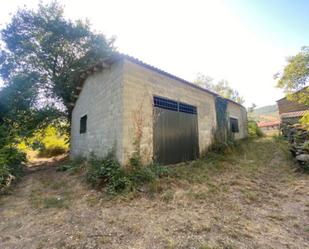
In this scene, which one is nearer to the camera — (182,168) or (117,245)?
(117,245)

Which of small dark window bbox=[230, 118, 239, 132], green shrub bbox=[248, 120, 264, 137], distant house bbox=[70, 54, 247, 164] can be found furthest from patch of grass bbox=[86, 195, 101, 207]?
green shrub bbox=[248, 120, 264, 137]

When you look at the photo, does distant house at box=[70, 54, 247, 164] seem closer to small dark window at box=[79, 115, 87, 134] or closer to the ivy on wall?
small dark window at box=[79, 115, 87, 134]

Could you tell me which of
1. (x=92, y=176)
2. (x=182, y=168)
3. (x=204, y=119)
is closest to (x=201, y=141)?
(x=204, y=119)

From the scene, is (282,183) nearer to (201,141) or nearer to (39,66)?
(201,141)

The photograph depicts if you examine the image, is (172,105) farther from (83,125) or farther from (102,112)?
(83,125)

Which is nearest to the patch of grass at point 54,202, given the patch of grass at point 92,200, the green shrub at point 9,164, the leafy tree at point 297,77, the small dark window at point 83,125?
the patch of grass at point 92,200

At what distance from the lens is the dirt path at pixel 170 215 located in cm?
277

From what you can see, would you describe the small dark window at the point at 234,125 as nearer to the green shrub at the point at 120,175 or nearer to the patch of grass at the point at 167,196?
the green shrub at the point at 120,175

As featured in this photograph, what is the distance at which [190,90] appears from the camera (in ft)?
26.9

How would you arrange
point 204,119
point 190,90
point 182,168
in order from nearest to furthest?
point 182,168 → point 190,90 → point 204,119

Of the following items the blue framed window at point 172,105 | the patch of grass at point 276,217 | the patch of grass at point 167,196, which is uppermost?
the blue framed window at point 172,105

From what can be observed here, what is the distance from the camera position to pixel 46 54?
1196 cm

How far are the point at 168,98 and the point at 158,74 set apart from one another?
0.97 meters

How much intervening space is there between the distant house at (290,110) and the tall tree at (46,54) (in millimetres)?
17809
